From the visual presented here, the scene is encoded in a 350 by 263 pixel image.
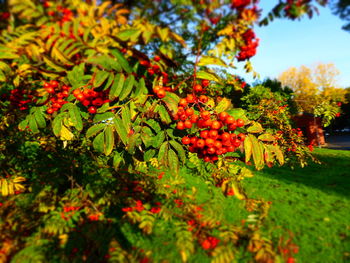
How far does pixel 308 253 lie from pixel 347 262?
22.0 inches

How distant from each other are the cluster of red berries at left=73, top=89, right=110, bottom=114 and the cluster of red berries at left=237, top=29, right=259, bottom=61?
1.89 m

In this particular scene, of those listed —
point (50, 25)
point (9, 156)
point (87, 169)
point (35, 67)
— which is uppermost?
point (50, 25)

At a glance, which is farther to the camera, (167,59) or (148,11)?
(148,11)

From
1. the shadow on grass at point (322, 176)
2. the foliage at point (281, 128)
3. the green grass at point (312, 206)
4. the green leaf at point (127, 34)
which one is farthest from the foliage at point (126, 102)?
the shadow on grass at point (322, 176)

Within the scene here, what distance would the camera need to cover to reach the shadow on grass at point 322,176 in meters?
6.51

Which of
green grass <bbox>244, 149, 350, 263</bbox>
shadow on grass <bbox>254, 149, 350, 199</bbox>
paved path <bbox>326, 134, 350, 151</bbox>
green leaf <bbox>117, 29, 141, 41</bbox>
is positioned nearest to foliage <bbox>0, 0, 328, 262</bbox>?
green leaf <bbox>117, 29, 141, 41</bbox>

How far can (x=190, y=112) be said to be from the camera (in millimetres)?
1517

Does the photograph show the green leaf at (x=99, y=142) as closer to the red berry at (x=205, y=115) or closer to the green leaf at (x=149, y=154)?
→ the green leaf at (x=149, y=154)

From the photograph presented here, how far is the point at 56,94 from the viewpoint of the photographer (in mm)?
1923

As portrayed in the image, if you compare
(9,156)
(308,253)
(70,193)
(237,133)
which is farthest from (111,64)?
(308,253)

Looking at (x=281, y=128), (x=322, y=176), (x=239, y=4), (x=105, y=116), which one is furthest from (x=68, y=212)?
(x=322, y=176)

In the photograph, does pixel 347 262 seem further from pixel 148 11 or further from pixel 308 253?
pixel 148 11

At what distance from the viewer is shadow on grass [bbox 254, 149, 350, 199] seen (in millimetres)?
6512

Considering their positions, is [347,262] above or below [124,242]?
below
